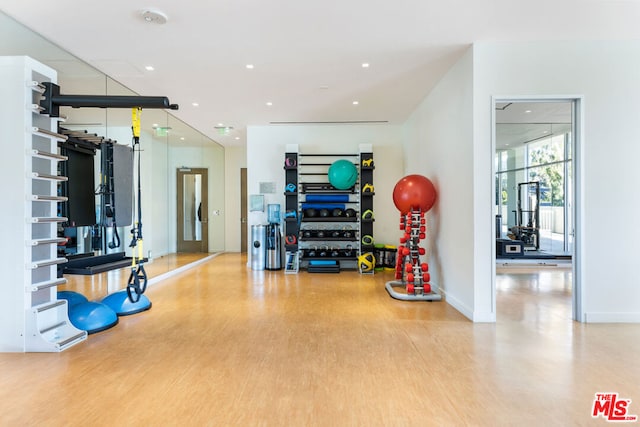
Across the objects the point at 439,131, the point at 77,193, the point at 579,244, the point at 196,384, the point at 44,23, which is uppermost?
the point at 44,23

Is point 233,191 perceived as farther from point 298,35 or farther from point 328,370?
point 328,370

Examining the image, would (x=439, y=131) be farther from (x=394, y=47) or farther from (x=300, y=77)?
(x=300, y=77)

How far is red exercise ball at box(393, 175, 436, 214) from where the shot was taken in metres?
5.11

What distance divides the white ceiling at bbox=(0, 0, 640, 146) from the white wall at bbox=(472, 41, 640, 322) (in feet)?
0.74

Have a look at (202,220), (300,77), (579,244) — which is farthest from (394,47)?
(202,220)

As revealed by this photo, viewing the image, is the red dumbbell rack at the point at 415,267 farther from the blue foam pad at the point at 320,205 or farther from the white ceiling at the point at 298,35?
the blue foam pad at the point at 320,205

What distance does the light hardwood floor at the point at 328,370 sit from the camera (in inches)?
86.3

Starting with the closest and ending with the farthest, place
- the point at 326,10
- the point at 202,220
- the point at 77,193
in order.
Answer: the point at 326,10 → the point at 77,193 → the point at 202,220

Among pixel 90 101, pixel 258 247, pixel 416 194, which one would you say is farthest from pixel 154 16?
pixel 258 247

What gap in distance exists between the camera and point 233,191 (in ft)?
34.6

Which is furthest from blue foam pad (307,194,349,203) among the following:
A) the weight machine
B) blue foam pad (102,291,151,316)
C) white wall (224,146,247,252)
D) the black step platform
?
the weight machine

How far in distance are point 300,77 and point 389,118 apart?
9.38ft

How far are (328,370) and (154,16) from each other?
3574 mm

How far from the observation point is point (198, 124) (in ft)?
25.7
